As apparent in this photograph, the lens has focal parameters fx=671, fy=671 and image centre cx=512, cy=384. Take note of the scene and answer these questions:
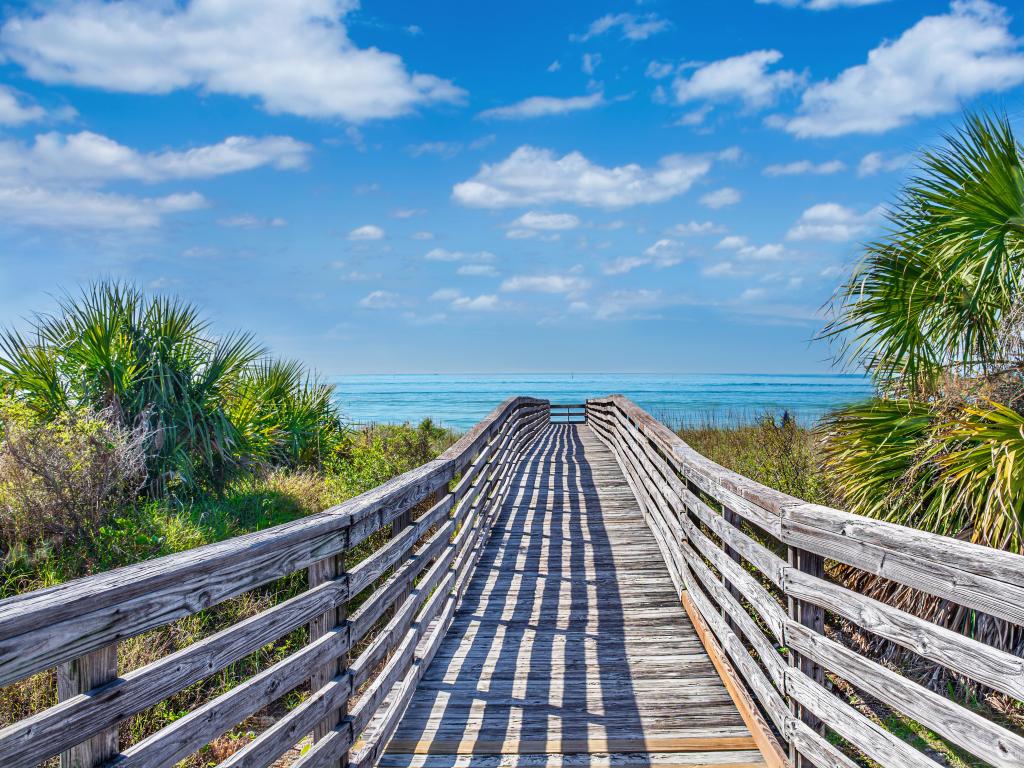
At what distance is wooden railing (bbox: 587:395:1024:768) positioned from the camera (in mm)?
1829

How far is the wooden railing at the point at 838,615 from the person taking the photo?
1.83m

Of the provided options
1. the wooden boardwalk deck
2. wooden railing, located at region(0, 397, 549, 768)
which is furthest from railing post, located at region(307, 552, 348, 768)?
the wooden boardwalk deck

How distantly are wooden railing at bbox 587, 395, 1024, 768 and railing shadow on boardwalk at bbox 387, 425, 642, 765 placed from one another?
73 cm

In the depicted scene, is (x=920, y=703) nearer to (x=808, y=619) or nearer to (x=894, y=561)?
(x=894, y=561)

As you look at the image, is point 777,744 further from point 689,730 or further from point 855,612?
point 855,612

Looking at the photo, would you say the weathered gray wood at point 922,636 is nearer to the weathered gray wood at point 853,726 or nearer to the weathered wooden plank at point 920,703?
the weathered wooden plank at point 920,703

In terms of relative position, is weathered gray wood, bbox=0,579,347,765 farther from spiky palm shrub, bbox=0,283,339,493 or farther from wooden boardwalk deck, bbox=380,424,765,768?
spiky palm shrub, bbox=0,283,339,493

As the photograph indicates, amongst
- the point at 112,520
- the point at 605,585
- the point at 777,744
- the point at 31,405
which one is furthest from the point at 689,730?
the point at 31,405

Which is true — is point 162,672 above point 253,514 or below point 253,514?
above

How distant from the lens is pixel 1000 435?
4.34 m

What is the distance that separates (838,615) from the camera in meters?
3.37

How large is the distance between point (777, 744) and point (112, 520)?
662 centimetres

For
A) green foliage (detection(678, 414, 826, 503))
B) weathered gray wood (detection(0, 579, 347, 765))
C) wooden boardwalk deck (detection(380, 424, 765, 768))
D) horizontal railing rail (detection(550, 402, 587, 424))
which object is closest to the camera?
weathered gray wood (detection(0, 579, 347, 765))

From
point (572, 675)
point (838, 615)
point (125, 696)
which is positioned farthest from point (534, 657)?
point (125, 696)
